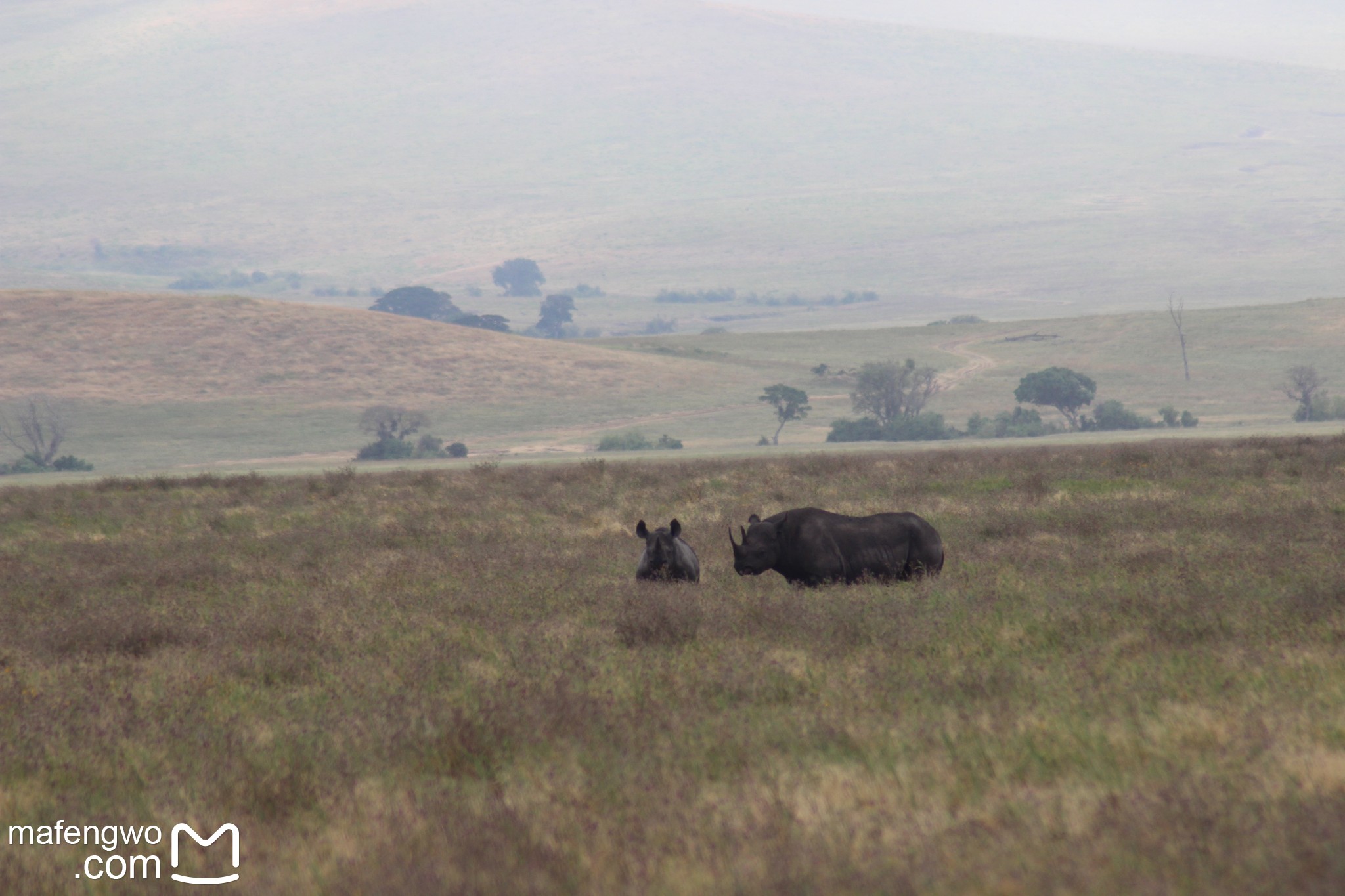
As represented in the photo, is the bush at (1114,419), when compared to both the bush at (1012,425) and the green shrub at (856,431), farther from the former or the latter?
the green shrub at (856,431)

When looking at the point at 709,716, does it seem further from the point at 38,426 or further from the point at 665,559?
the point at 38,426

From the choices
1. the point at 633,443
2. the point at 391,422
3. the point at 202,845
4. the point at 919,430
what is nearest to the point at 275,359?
the point at 391,422

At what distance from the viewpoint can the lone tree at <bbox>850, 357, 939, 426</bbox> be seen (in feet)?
399

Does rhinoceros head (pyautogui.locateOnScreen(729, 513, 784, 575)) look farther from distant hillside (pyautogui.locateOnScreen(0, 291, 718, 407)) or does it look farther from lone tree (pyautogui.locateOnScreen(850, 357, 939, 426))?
distant hillside (pyautogui.locateOnScreen(0, 291, 718, 407))

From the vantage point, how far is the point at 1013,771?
6.11 metres

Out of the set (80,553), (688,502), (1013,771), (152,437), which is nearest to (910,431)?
(152,437)

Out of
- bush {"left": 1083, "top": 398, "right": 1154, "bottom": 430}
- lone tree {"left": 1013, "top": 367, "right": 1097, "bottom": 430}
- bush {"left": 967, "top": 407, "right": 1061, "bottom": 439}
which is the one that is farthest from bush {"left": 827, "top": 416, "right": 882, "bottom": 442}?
bush {"left": 1083, "top": 398, "right": 1154, "bottom": 430}

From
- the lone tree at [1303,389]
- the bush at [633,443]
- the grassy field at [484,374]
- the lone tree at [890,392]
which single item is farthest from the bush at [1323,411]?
the bush at [633,443]

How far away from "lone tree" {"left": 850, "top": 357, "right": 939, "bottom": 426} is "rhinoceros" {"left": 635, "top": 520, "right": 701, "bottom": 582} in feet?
352

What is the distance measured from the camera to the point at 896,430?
4530 inches

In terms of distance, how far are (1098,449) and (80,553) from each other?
27745 mm

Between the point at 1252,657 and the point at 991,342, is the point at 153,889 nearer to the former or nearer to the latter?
the point at 1252,657

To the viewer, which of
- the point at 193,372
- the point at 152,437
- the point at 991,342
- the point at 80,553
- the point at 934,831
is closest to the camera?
the point at 934,831

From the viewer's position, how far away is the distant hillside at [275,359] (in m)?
128
